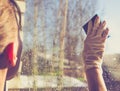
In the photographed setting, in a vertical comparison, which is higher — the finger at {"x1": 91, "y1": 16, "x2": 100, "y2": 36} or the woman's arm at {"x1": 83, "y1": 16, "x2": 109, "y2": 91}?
the finger at {"x1": 91, "y1": 16, "x2": 100, "y2": 36}

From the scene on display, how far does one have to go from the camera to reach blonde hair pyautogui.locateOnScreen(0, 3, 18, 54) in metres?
0.95

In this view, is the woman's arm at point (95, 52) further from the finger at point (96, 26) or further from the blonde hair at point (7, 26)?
the blonde hair at point (7, 26)

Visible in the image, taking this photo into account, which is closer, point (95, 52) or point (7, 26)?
point (7, 26)

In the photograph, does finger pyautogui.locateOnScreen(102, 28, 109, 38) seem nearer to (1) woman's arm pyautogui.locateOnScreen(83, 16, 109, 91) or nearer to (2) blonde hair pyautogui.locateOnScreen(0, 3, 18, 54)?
(1) woman's arm pyautogui.locateOnScreen(83, 16, 109, 91)

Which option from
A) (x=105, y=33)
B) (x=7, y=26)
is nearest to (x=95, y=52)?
(x=105, y=33)

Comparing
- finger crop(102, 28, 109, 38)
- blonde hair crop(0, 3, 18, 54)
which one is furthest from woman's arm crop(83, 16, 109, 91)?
blonde hair crop(0, 3, 18, 54)

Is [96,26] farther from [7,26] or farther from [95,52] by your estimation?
[7,26]

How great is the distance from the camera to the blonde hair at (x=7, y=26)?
95 cm

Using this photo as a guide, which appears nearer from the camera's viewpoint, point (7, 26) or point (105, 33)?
point (7, 26)

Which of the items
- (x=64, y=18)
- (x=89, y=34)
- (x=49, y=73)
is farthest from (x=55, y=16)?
(x=89, y=34)

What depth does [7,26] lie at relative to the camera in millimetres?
952

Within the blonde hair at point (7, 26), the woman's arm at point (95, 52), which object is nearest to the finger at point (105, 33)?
the woman's arm at point (95, 52)

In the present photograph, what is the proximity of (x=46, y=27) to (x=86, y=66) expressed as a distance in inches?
22.6

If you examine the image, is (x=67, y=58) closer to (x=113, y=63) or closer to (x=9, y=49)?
(x=113, y=63)
